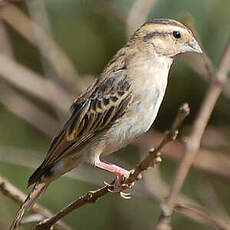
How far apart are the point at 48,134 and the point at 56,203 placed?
70cm

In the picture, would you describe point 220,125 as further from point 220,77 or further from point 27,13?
point 220,77

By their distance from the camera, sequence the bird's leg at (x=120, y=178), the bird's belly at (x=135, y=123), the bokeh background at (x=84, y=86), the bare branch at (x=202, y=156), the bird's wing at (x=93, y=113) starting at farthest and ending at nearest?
the bokeh background at (x=84, y=86) < the bare branch at (x=202, y=156) < the bird's wing at (x=93, y=113) < the bird's belly at (x=135, y=123) < the bird's leg at (x=120, y=178)

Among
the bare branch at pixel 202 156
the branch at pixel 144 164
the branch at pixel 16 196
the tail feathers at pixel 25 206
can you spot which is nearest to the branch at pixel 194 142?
the branch at pixel 144 164

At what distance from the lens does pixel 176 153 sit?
21.0ft

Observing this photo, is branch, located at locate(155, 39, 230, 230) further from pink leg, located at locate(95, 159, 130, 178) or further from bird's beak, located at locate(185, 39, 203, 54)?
pink leg, located at locate(95, 159, 130, 178)

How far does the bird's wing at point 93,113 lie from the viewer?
514 centimetres

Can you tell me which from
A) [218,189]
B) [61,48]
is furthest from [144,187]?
[61,48]

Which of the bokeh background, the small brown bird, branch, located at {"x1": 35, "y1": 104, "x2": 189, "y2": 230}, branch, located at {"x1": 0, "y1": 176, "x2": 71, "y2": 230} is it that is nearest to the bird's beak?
the small brown bird

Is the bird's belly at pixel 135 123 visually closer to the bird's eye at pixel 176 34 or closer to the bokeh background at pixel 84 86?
the bird's eye at pixel 176 34

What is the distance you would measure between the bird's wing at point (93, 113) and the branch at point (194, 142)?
0.70 meters

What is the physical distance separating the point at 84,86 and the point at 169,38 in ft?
4.98

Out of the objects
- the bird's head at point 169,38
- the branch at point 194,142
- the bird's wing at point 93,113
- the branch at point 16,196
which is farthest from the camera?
the bird's head at point 169,38

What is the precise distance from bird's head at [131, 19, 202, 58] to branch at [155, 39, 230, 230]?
582 millimetres

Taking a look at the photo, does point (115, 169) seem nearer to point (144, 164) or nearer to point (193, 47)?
point (193, 47)
